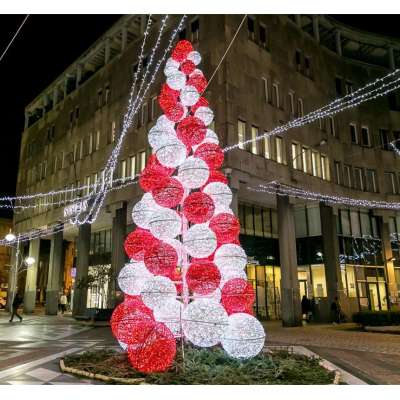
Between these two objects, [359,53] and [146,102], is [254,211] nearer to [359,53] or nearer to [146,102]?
[146,102]

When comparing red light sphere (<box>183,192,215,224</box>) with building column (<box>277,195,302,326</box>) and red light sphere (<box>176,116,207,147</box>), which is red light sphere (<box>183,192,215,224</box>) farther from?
building column (<box>277,195,302,326</box>)

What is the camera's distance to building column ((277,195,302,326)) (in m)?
21.3

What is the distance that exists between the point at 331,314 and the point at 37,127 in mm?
30317

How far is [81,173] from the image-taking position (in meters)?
29.8

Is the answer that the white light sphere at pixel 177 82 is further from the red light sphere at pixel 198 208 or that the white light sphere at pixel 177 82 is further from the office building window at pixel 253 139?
the office building window at pixel 253 139

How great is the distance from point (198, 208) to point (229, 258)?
1.12 meters

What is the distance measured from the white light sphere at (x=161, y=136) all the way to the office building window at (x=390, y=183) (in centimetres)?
2399

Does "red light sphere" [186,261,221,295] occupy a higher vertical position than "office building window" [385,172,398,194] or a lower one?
lower

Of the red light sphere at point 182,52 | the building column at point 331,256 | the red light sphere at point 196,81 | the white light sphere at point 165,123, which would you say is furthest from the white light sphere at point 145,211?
the building column at point 331,256

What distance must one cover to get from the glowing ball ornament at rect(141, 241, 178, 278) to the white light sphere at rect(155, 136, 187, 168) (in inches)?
69.4

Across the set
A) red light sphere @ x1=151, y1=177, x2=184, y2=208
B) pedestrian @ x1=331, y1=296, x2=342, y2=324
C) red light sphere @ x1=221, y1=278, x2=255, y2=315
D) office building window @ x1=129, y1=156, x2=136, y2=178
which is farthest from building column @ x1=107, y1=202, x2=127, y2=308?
red light sphere @ x1=221, y1=278, x2=255, y2=315

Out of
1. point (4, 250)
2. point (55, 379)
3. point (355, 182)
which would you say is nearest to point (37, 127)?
point (4, 250)

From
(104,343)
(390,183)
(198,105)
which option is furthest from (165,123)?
(390,183)
